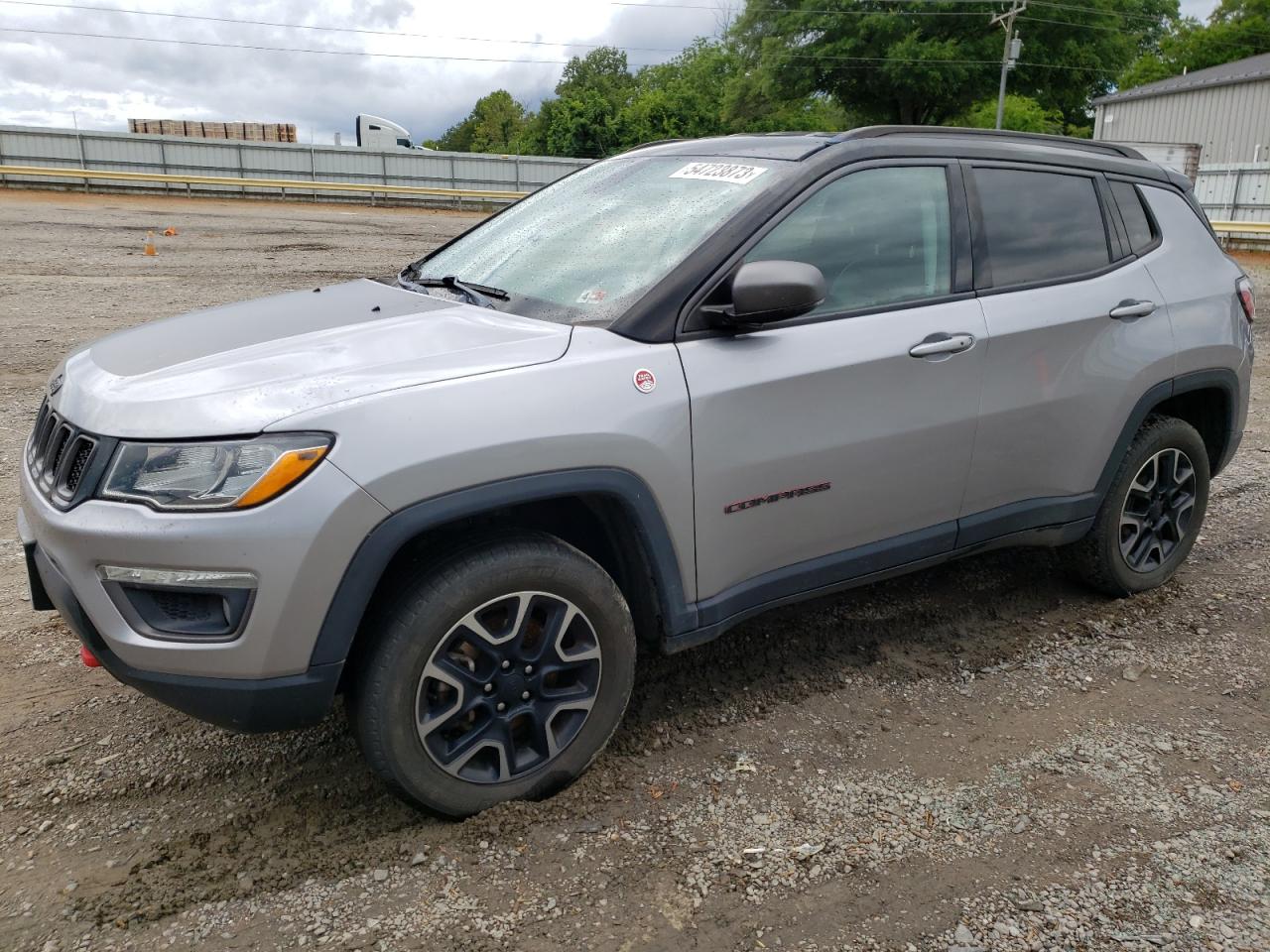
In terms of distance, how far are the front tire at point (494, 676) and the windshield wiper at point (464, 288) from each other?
0.94 m

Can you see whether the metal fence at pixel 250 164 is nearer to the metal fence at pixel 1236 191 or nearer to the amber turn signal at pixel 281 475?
the metal fence at pixel 1236 191

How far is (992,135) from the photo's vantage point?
12.9 ft

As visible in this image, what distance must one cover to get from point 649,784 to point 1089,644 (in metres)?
2.02

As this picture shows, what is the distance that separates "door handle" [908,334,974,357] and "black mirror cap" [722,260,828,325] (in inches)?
21.8

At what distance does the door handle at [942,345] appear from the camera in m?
3.33

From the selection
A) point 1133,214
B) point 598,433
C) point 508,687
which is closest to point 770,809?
point 508,687

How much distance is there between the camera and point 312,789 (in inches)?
118

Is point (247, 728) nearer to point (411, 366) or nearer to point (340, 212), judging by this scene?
point (411, 366)

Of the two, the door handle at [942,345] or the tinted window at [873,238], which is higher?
the tinted window at [873,238]

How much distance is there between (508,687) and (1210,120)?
45.2m

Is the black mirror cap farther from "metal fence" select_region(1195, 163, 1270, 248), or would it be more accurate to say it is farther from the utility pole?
the utility pole

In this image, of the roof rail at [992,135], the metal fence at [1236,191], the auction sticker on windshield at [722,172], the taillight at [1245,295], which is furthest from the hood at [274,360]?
the metal fence at [1236,191]

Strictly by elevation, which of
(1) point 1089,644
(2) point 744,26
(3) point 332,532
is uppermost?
(2) point 744,26

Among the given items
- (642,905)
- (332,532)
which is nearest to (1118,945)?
(642,905)
